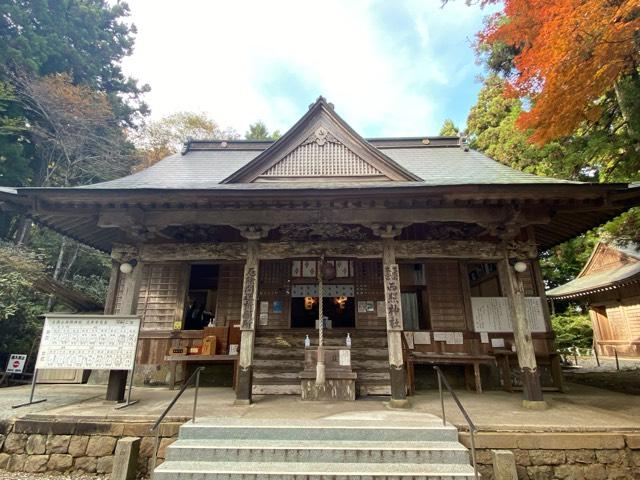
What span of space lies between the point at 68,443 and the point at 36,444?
0.49 metres

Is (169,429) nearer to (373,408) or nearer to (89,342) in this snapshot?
(89,342)

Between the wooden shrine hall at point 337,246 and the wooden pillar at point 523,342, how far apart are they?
0.03 meters

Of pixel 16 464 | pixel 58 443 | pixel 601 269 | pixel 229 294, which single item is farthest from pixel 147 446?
pixel 601 269

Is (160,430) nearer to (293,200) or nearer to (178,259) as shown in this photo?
(178,259)

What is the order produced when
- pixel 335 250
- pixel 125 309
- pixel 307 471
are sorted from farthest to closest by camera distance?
pixel 335 250 < pixel 125 309 < pixel 307 471

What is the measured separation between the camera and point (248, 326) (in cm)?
620

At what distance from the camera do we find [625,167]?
8.22 m

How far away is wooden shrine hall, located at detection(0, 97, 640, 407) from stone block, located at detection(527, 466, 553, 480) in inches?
61.1

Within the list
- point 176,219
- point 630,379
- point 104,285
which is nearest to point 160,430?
point 176,219

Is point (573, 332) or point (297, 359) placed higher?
point (573, 332)

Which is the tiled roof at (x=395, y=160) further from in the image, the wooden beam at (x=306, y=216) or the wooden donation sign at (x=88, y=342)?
the wooden donation sign at (x=88, y=342)

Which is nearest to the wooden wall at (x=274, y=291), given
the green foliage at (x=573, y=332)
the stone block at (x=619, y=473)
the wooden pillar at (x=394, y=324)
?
the wooden pillar at (x=394, y=324)

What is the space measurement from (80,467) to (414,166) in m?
9.74

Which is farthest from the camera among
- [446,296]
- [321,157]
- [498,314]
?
[446,296]
